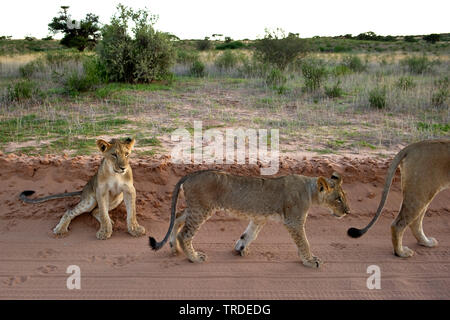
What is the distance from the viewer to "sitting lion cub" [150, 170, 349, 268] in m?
5.34

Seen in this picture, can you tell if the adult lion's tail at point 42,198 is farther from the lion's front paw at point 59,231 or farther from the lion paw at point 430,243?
the lion paw at point 430,243

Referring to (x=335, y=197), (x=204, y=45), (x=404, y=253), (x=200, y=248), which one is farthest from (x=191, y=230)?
(x=204, y=45)

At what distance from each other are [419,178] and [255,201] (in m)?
2.01

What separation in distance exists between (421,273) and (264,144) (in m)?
4.45

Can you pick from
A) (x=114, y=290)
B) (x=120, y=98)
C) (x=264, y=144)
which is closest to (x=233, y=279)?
(x=114, y=290)

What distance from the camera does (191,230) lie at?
5367 mm

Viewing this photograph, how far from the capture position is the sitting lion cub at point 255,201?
5.34 meters

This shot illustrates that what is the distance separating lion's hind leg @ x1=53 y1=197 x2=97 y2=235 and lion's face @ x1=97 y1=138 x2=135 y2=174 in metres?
0.75

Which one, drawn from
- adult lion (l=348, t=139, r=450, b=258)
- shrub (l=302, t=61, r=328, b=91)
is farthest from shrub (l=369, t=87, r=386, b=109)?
adult lion (l=348, t=139, r=450, b=258)

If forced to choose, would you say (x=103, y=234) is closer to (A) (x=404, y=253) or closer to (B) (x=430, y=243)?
(A) (x=404, y=253)

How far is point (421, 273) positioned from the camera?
5.26m
